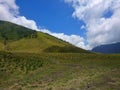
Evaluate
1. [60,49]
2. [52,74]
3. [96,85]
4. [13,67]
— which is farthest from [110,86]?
[60,49]

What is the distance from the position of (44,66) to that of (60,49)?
99.1m

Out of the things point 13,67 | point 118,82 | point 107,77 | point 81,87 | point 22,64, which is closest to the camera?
point 81,87

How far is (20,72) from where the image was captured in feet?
167

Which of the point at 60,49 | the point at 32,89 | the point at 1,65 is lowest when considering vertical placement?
the point at 32,89

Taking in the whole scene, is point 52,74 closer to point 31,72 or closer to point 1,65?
point 31,72

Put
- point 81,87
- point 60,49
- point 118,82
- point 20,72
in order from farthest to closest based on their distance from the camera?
point 60,49 < point 20,72 < point 118,82 < point 81,87

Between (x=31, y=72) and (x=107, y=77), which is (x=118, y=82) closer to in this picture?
(x=107, y=77)

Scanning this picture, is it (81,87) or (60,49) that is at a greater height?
(60,49)

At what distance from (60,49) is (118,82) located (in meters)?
121

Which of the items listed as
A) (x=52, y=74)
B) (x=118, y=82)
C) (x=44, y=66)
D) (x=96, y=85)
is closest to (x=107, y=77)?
(x=118, y=82)

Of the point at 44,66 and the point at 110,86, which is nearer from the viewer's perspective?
the point at 110,86

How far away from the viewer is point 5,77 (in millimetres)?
46969

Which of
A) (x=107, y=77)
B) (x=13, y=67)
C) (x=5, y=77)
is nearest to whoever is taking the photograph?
(x=107, y=77)

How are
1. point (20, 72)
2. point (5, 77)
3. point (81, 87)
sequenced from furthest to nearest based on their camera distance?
point (20, 72), point (5, 77), point (81, 87)
